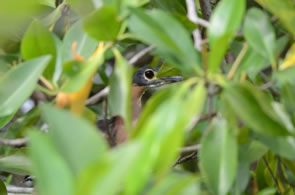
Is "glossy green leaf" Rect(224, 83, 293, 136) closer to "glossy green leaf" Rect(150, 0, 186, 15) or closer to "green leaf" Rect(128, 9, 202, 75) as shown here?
"green leaf" Rect(128, 9, 202, 75)

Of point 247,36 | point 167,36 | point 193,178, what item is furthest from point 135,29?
point 193,178

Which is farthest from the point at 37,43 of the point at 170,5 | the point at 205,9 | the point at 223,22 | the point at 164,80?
the point at 164,80

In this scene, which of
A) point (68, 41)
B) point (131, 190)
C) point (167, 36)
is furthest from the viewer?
point (68, 41)

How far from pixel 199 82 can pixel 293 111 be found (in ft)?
0.58

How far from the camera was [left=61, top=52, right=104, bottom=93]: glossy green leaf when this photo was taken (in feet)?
2.52

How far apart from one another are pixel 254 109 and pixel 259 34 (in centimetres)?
16

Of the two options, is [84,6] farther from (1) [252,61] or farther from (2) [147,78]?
(2) [147,78]

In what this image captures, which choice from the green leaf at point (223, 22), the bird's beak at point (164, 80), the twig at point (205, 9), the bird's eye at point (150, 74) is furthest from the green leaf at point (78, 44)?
the bird's eye at point (150, 74)

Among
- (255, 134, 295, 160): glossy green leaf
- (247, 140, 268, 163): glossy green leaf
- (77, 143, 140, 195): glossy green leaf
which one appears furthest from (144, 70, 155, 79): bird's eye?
(77, 143, 140, 195): glossy green leaf

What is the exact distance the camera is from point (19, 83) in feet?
2.84

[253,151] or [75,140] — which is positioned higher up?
[75,140]

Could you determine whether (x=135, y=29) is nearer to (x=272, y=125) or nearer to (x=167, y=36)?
(x=167, y=36)

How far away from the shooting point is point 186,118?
0.64 meters

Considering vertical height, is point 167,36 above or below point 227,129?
above
